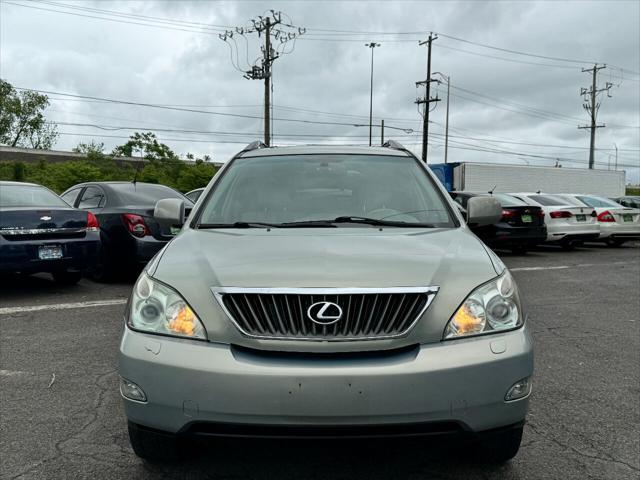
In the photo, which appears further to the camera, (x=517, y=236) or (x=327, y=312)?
(x=517, y=236)

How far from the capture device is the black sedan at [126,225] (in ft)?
25.9

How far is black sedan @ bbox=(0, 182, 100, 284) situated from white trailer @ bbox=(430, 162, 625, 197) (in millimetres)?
21376

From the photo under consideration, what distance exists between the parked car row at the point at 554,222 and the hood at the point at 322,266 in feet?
32.6

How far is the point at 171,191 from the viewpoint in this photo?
9.01 m

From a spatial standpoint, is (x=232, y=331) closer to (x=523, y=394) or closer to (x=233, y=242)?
(x=233, y=242)

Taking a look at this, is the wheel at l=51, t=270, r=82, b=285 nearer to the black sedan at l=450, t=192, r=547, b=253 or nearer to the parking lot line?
the parking lot line

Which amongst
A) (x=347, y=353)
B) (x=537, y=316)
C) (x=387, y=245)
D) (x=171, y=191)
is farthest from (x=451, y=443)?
(x=171, y=191)

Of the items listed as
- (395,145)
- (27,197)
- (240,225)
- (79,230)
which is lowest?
(79,230)

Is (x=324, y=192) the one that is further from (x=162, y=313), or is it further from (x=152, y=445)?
(x=152, y=445)

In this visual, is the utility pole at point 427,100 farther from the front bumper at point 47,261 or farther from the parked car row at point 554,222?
the front bumper at point 47,261

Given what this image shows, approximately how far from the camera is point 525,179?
105ft

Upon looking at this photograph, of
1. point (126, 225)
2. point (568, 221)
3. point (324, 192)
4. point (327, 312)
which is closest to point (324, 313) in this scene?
point (327, 312)

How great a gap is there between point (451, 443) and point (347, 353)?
1.75 ft

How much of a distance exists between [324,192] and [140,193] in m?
5.62
